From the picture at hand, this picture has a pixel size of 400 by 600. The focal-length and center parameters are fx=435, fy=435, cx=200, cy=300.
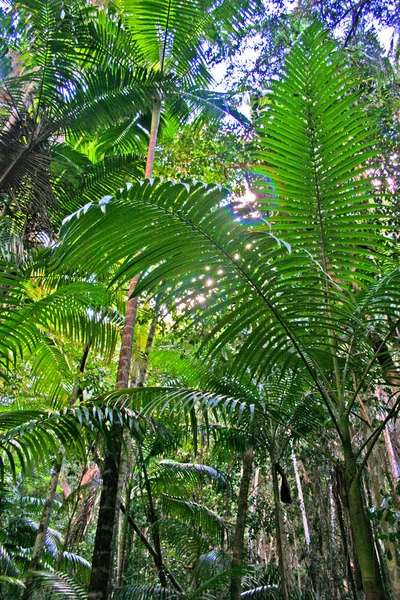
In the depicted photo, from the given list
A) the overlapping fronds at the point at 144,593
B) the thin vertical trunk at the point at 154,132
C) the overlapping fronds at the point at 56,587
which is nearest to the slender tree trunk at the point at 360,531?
the overlapping fronds at the point at 56,587

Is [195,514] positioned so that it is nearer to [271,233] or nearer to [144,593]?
[144,593]

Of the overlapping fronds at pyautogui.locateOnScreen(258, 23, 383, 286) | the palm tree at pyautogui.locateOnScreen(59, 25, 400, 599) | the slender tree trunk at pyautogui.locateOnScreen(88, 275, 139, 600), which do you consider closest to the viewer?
the palm tree at pyautogui.locateOnScreen(59, 25, 400, 599)

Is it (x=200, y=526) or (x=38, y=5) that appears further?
(x=200, y=526)

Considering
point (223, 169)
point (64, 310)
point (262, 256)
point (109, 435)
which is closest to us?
point (262, 256)

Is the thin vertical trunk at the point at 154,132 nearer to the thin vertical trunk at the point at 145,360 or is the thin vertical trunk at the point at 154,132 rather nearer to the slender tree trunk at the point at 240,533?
the thin vertical trunk at the point at 145,360

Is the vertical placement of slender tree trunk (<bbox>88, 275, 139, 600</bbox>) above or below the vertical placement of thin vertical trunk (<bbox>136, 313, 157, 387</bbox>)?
below

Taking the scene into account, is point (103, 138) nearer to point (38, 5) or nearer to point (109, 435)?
point (38, 5)

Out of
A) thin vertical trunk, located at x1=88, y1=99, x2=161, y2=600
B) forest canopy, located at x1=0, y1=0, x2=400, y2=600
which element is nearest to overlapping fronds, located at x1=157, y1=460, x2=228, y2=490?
forest canopy, located at x1=0, y1=0, x2=400, y2=600

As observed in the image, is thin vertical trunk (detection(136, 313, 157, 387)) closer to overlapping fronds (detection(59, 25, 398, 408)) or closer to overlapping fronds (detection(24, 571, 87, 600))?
overlapping fronds (detection(24, 571, 87, 600))

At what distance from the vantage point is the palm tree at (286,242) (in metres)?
1.68

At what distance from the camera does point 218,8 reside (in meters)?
5.41

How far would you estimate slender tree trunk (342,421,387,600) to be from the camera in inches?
60.3

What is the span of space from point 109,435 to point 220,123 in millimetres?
4760

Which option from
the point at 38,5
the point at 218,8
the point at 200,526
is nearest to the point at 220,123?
the point at 218,8
